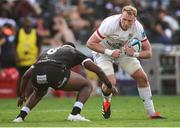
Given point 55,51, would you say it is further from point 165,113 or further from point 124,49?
point 165,113

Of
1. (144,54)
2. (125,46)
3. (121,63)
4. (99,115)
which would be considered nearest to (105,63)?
(121,63)

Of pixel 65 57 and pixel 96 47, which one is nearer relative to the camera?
pixel 65 57

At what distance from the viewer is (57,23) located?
24547mm

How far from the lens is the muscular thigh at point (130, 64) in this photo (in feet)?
47.3

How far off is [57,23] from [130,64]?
33.9 feet

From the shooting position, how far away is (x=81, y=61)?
43.3 ft

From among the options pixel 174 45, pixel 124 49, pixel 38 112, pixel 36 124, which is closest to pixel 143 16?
pixel 174 45

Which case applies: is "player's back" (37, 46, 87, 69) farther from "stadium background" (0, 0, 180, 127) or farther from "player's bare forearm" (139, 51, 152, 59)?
"stadium background" (0, 0, 180, 127)

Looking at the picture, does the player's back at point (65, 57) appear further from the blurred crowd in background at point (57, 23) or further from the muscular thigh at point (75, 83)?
the blurred crowd in background at point (57, 23)

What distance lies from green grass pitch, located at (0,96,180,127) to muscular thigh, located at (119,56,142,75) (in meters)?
0.91

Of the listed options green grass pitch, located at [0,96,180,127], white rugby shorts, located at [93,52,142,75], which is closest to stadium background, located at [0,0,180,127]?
green grass pitch, located at [0,96,180,127]

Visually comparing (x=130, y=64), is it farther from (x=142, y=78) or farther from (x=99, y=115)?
(x=99, y=115)

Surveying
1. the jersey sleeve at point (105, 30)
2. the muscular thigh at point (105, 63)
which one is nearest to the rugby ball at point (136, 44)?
the jersey sleeve at point (105, 30)

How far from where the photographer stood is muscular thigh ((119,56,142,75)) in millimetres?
14402
